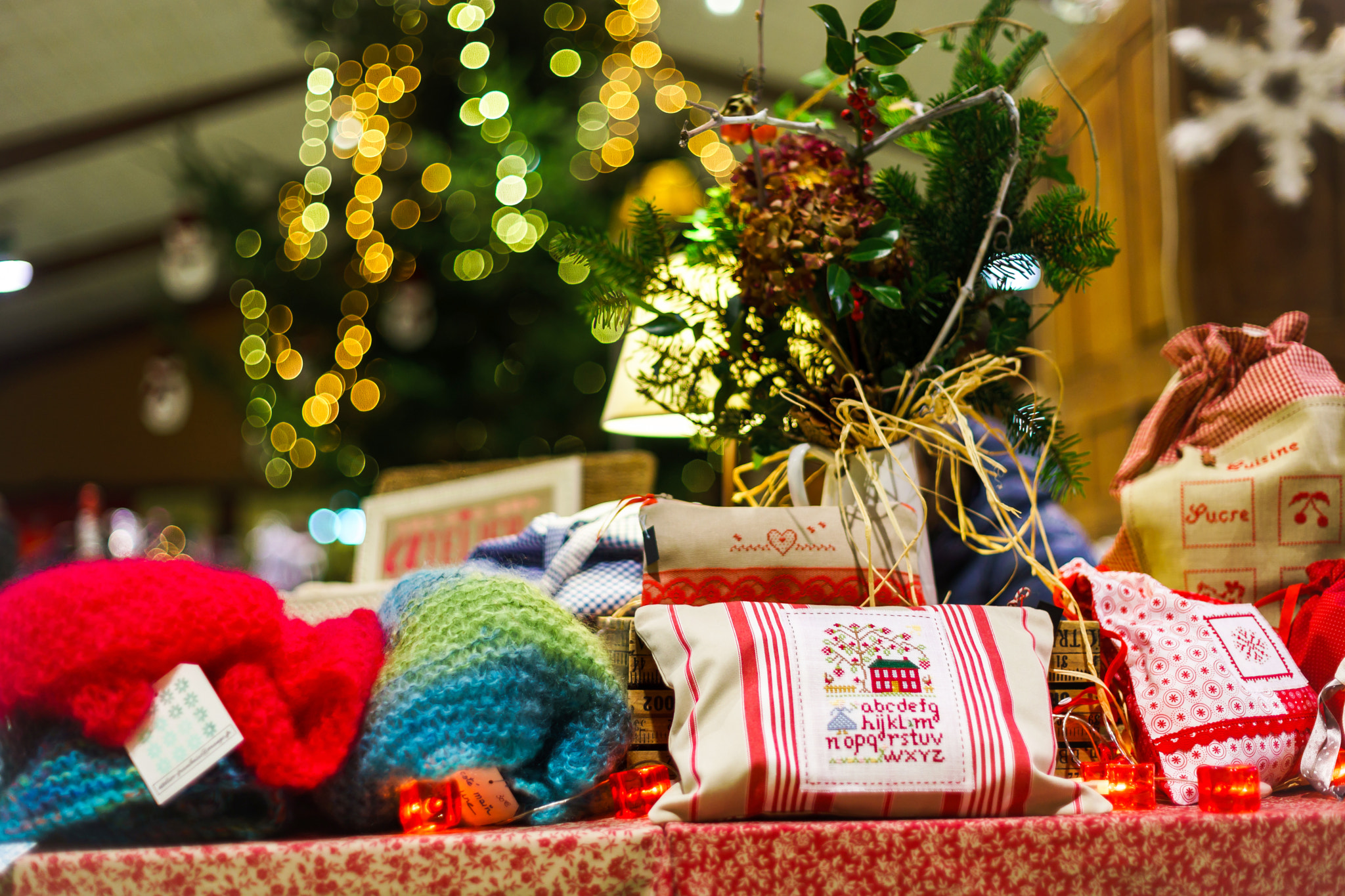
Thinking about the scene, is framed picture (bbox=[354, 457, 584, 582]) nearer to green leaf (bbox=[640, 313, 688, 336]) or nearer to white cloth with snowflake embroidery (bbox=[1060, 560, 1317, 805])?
green leaf (bbox=[640, 313, 688, 336])

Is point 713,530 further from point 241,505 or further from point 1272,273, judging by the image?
point 241,505

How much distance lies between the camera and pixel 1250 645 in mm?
722

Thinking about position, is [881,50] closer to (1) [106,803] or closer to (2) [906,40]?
(2) [906,40]

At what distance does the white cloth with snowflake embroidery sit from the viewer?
2.23 ft

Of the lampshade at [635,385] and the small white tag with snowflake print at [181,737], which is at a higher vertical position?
the lampshade at [635,385]

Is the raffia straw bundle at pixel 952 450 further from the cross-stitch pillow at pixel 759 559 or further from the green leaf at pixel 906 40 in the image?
the green leaf at pixel 906 40

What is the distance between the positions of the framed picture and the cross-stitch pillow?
69 cm

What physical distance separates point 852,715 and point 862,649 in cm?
5

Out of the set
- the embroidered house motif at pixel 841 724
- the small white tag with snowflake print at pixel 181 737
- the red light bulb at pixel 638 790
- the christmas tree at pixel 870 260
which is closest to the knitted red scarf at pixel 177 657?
the small white tag with snowflake print at pixel 181 737

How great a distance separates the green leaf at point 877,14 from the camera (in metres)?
0.78

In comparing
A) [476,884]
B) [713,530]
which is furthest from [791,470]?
[476,884]

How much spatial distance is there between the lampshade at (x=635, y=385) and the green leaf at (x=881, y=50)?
9.3 inches

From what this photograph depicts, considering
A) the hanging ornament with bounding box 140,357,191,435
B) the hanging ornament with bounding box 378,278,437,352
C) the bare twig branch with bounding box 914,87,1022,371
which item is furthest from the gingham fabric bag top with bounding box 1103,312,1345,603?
the hanging ornament with bounding box 140,357,191,435

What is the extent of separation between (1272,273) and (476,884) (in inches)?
102
